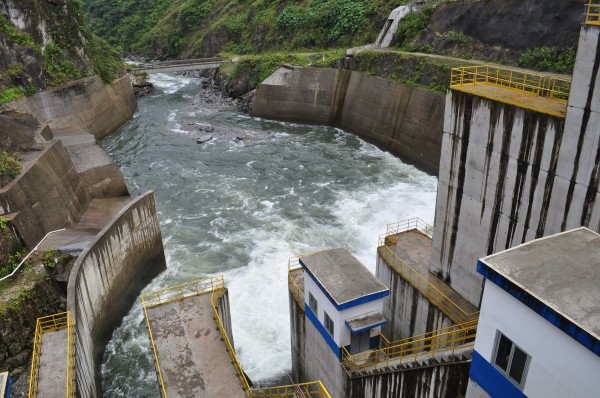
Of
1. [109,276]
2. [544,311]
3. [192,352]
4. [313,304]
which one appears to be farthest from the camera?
[109,276]

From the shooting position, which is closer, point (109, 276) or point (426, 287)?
point (426, 287)

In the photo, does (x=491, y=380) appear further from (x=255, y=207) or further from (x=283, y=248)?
(x=255, y=207)

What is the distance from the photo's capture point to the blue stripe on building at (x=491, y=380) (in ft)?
27.3

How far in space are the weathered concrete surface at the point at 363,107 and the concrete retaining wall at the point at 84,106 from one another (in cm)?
1245

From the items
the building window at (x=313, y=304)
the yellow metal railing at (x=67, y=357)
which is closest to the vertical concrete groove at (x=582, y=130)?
the building window at (x=313, y=304)

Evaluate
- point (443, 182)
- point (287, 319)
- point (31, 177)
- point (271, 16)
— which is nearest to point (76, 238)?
point (31, 177)

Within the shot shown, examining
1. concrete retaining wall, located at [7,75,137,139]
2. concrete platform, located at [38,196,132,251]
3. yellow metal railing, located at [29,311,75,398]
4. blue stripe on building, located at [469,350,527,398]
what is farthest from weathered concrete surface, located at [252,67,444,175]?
yellow metal railing, located at [29,311,75,398]

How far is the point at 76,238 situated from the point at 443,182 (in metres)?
14.1

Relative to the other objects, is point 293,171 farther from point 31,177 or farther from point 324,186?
point 31,177

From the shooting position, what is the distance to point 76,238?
19.0 meters

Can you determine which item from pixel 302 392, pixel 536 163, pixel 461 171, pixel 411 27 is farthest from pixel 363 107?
pixel 302 392

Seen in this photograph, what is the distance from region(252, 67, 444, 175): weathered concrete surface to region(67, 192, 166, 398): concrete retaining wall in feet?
60.7

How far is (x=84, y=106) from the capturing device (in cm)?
3806

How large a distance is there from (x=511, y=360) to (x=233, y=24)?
210ft
